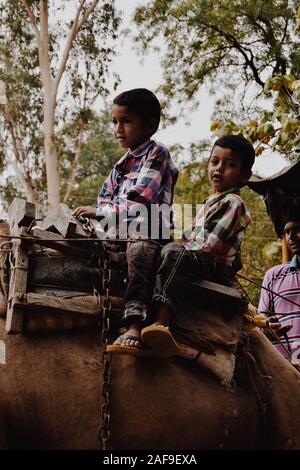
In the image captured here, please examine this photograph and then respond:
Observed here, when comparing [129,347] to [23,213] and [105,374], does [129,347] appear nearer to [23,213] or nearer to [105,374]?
[105,374]

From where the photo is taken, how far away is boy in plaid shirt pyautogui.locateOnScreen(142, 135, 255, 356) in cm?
363

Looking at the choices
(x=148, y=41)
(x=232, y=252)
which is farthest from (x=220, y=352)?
(x=148, y=41)

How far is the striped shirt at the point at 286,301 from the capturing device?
507cm

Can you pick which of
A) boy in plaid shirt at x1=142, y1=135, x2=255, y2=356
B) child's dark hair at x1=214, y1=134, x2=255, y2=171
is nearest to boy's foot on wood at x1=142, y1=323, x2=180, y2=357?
boy in plaid shirt at x1=142, y1=135, x2=255, y2=356

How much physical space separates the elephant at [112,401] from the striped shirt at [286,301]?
1055 mm

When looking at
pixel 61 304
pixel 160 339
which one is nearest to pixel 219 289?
pixel 160 339

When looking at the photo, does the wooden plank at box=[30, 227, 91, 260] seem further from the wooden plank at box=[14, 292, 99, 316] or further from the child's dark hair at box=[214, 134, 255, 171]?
the child's dark hair at box=[214, 134, 255, 171]

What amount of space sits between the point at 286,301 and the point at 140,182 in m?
1.89

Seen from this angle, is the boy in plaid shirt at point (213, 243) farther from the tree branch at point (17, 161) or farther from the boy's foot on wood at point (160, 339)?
the tree branch at point (17, 161)

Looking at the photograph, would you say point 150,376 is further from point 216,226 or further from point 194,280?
point 216,226

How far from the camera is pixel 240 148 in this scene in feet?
13.8

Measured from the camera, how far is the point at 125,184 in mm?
4160

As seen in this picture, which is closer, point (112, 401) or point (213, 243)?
point (112, 401)

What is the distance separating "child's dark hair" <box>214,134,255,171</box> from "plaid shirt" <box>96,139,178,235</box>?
0.36 m
